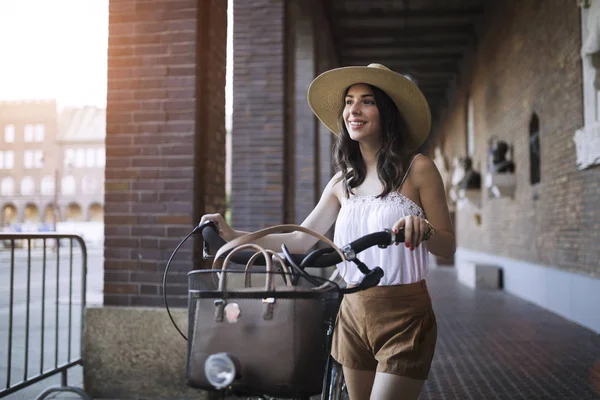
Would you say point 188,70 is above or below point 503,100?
below

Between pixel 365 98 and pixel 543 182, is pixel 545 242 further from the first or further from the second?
pixel 365 98

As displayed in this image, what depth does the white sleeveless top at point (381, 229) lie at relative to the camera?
2004mm

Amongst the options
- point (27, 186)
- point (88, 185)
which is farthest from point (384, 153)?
point (88, 185)

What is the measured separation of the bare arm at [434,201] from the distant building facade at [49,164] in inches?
1902

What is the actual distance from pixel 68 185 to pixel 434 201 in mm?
60211

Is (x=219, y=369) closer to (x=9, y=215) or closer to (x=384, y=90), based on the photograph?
(x=384, y=90)

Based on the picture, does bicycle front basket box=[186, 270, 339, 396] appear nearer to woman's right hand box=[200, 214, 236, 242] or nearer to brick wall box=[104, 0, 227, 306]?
woman's right hand box=[200, 214, 236, 242]

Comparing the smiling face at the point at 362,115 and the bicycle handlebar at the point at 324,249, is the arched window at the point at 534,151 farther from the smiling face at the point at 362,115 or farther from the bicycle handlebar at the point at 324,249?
the bicycle handlebar at the point at 324,249

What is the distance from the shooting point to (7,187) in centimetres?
5331

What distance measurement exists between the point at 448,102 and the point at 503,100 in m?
8.41

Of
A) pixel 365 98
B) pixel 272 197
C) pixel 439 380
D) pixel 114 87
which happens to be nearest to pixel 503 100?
pixel 272 197

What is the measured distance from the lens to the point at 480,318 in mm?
7484

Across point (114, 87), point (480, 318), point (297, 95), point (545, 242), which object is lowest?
point (480, 318)

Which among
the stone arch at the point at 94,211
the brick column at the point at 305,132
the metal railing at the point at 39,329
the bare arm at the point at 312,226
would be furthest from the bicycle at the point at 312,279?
the stone arch at the point at 94,211
